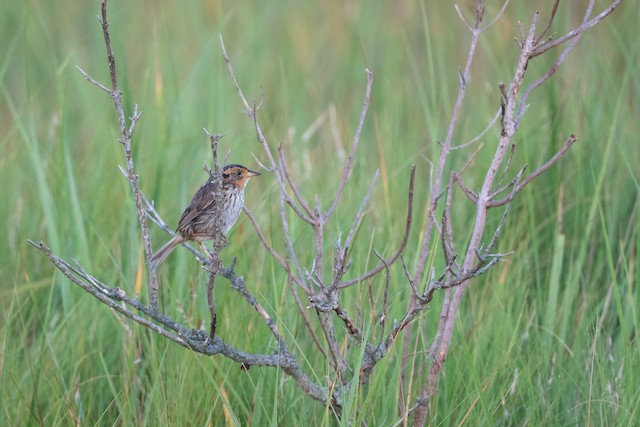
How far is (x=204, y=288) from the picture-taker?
3502 millimetres

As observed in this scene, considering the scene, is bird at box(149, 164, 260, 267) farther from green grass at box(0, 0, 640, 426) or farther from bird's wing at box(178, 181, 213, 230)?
green grass at box(0, 0, 640, 426)

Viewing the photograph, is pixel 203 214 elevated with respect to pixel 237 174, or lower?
lower

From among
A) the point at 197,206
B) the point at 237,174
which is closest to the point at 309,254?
the point at 237,174

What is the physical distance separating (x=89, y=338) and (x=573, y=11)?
4.66 m

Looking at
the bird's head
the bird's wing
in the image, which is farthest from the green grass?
the bird's wing

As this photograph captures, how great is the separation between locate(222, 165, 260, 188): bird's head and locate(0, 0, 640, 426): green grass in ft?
0.37

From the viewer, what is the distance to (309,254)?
3.75m

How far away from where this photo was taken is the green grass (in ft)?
9.95

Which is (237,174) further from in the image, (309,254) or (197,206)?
(309,254)

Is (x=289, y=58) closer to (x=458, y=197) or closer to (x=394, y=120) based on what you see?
(x=394, y=120)

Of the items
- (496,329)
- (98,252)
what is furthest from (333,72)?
(496,329)

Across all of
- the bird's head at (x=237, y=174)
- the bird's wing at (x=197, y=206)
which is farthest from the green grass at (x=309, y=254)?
the bird's wing at (x=197, y=206)

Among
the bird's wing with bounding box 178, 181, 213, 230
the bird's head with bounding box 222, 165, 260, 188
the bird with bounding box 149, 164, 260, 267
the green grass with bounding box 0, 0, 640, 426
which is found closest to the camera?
the green grass with bounding box 0, 0, 640, 426

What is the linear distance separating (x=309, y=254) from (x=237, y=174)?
399 mm
